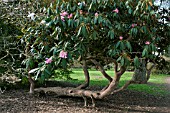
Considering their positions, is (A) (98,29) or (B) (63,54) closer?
(B) (63,54)

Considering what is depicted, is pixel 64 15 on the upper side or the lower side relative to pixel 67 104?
upper

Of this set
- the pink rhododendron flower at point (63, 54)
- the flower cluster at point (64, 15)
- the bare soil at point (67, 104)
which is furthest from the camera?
the bare soil at point (67, 104)

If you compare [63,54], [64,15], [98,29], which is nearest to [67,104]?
[98,29]

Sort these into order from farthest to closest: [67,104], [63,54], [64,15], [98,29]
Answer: [67,104]
[98,29]
[64,15]
[63,54]

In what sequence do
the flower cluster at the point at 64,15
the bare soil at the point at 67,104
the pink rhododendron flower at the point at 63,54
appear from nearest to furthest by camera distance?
the pink rhododendron flower at the point at 63,54 < the flower cluster at the point at 64,15 < the bare soil at the point at 67,104

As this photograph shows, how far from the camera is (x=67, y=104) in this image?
6.57 metres

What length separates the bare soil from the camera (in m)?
5.99

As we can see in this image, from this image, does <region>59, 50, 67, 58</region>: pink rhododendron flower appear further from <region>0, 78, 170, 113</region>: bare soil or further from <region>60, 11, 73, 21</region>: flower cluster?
<region>0, 78, 170, 113</region>: bare soil

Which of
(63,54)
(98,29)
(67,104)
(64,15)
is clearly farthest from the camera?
(67,104)

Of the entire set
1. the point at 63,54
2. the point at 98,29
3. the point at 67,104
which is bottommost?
the point at 67,104

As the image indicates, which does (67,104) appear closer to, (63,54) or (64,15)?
(64,15)

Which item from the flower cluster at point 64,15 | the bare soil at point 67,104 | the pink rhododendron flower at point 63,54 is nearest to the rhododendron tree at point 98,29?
the flower cluster at point 64,15

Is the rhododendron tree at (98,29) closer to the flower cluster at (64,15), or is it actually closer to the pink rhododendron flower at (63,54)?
the flower cluster at (64,15)

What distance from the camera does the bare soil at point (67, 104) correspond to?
19.6 feet
